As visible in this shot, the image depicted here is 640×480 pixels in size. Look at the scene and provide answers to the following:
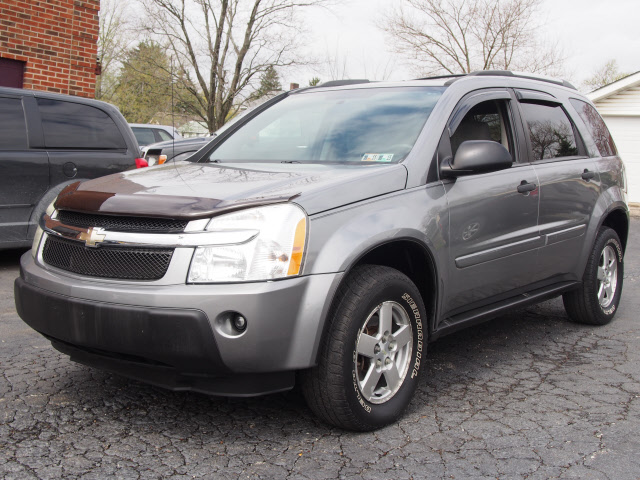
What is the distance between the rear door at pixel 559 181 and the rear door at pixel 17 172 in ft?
15.3

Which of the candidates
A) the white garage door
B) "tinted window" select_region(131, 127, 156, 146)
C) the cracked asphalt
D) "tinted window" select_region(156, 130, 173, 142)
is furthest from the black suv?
the white garage door

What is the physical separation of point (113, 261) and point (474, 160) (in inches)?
73.8

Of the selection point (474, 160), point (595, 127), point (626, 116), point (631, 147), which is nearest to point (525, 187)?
point (474, 160)

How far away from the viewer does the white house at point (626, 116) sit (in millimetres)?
20500

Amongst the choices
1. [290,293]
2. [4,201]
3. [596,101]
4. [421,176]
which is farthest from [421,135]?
[596,101]

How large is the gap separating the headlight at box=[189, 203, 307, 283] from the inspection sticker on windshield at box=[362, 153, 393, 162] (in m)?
0.99

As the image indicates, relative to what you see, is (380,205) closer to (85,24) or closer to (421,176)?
(421,176)

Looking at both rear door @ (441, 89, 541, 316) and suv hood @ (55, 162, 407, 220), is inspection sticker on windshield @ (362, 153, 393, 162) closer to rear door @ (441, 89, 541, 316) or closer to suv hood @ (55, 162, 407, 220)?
suv hood @ (55, 162, 407, 220)

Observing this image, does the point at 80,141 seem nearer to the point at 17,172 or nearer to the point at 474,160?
the point at 17,172

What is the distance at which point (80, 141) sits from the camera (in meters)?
7.35

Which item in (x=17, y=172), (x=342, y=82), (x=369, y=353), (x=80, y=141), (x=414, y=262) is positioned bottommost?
(x=369, y=353)

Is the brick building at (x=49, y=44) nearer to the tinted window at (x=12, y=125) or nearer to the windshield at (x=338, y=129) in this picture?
the tinted window at (x=12, y=125)

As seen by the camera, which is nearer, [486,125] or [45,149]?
[486,125]

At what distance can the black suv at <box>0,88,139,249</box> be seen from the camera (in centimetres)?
672
